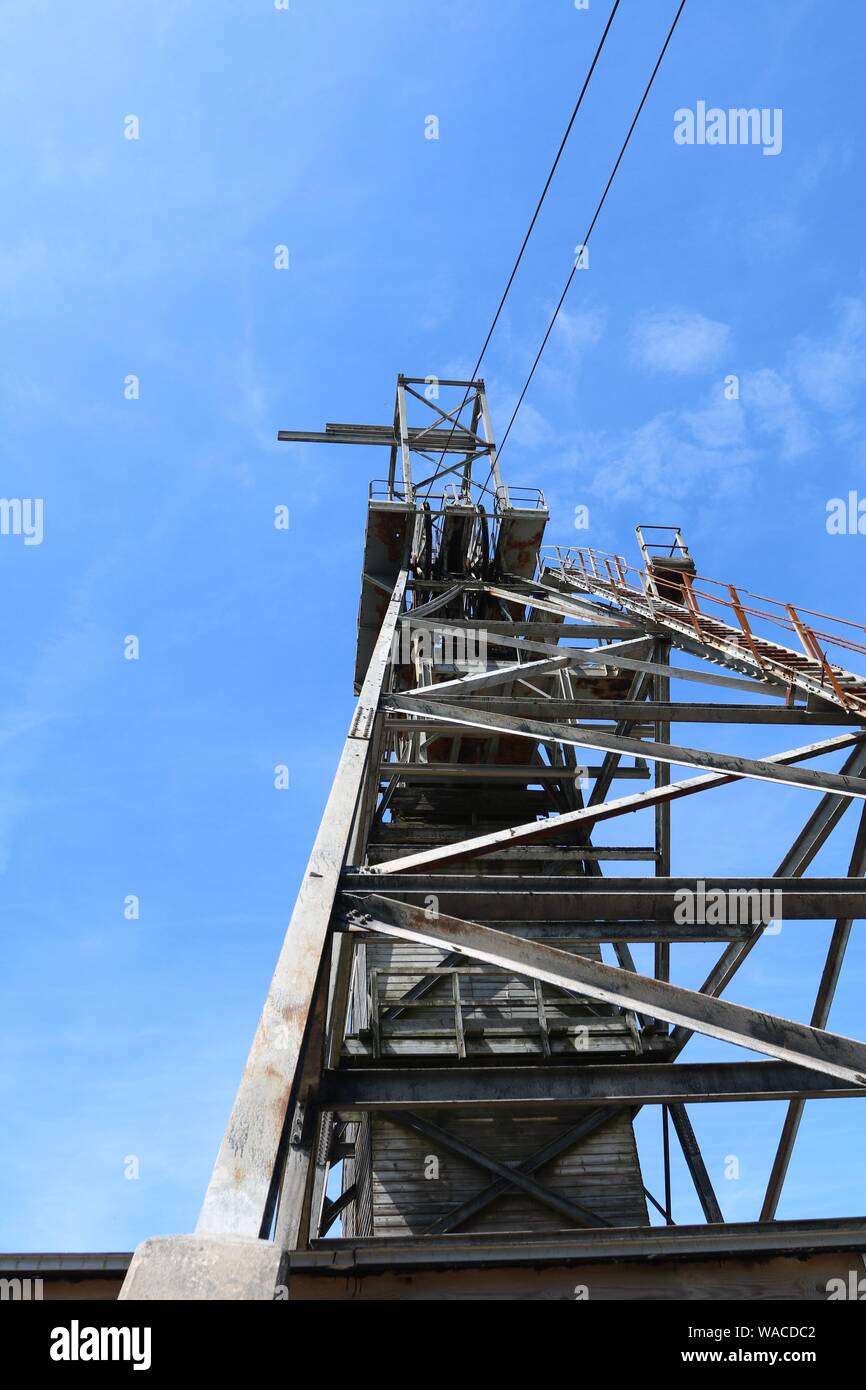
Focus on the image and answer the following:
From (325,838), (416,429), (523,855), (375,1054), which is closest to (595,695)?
(523,855)

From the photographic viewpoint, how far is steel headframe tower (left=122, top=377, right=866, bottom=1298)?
4.03 m

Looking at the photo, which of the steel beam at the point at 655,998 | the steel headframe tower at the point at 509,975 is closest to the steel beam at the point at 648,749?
the steel headframe tower at the point at 509,975

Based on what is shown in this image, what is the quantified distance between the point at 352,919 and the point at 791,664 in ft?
21.0

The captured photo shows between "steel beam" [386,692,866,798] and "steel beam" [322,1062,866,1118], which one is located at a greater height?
"steel beam" [386,692,866,798]

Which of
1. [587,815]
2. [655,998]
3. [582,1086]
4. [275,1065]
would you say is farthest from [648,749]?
[275,1065]

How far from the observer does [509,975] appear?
11023mm

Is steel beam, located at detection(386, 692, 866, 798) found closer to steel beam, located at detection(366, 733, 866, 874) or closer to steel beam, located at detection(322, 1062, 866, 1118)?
steel beam, located at detection(366, 733, 866, 874)

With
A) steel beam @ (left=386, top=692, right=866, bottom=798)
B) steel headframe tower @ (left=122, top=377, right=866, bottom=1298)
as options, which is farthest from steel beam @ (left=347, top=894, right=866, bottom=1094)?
steel beam @ (left=386, top=692, right=866, bottom=798)

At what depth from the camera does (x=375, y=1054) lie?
992 cm

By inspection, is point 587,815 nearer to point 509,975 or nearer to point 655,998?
point 655,998

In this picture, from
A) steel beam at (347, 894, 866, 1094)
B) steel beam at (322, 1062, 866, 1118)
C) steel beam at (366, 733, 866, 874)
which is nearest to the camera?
steel beam at (347, 894, 866, 1094)

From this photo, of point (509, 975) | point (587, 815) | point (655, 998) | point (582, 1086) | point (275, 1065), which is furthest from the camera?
point (509, 975)

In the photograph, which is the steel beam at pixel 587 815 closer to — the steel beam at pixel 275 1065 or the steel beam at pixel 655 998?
the steel beam at pixel 275 1065
